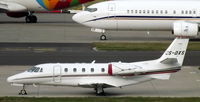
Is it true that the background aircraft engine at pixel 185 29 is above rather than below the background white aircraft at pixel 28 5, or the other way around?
below

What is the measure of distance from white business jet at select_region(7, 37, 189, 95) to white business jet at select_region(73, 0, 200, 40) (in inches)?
876

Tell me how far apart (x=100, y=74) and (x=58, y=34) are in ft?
91.8

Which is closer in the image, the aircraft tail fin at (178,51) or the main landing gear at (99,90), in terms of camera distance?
the main landing gear at (99,90)

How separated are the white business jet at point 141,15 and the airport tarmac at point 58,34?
1937 millimetres

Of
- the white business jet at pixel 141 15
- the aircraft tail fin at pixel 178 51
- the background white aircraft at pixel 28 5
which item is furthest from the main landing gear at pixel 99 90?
the background white aircraft at pixel 28 5

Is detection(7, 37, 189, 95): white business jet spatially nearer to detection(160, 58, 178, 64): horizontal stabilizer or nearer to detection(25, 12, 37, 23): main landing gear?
detection(160, 58, 178, 64): horizontal stabilizer

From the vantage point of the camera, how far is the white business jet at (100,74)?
29969 mm

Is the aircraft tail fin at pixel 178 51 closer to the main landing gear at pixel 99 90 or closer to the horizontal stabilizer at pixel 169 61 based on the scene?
the horizontal stabilizer at pixel 169 61

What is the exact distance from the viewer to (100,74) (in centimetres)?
3005

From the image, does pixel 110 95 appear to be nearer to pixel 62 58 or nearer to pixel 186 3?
pixel 62 58

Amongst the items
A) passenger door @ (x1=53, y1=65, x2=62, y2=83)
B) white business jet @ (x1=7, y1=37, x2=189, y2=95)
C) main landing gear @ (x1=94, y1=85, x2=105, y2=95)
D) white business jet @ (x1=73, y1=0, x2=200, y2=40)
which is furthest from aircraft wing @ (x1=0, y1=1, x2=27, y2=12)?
main landing gear @ (x1=94, y1=85, x2=105, y2=95)

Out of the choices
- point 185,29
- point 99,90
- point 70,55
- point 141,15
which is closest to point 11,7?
point 141,15

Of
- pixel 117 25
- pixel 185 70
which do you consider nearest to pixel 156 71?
pixel 185 70

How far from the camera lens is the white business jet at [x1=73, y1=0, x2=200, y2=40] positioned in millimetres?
52594
